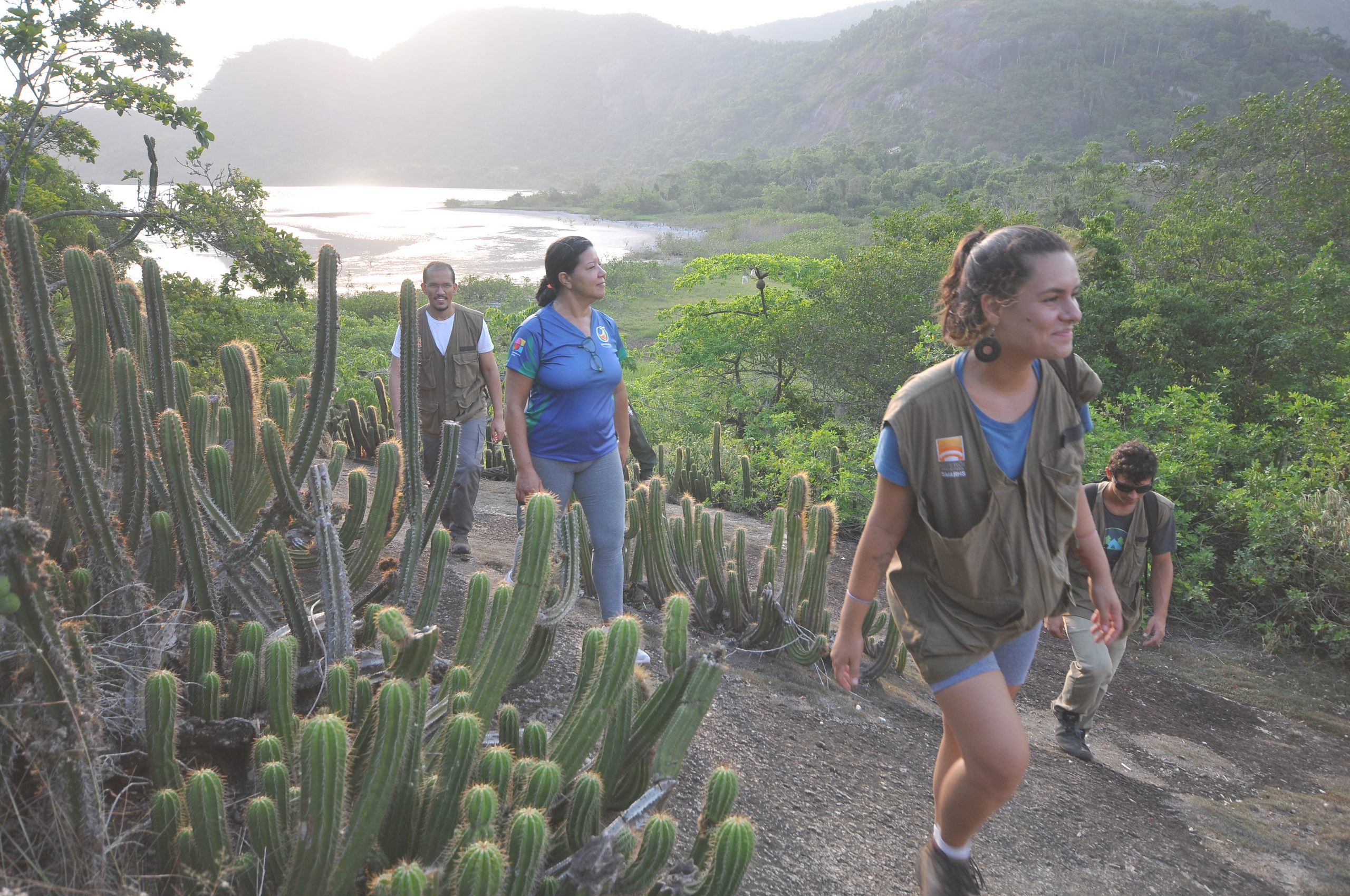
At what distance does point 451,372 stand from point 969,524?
3.73 m

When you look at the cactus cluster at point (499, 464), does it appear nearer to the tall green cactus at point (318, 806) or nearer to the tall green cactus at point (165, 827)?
the tall green cactus at point (165, 827)

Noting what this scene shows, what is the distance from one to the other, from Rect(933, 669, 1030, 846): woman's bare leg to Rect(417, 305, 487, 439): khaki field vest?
147 inches

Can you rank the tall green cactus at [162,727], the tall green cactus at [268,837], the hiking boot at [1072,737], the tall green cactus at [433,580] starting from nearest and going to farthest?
the tall green cactus at [268,837] → the tall green cactus at [162,727] → the tall green cactus at [433,580] → the hiking boot at [1072,737]

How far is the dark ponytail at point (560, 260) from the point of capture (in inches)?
142

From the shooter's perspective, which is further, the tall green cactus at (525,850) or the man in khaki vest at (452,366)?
the man in khaki vest at (452,366)

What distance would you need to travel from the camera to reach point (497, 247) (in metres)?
54.5

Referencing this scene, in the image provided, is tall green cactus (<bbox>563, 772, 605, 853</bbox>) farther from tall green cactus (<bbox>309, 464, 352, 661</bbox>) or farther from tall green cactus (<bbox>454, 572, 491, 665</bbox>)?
tall green cactus (<bbox>309, 464, 352, 661</bbox>)

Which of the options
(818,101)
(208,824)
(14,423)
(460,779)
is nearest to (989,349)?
(460,779)

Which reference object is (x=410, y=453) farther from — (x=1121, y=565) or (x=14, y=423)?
(x=1121, y=565)

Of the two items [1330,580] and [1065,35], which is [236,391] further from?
[1065,35]

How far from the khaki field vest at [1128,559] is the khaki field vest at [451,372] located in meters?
3.47

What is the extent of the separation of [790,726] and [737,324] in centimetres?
1039

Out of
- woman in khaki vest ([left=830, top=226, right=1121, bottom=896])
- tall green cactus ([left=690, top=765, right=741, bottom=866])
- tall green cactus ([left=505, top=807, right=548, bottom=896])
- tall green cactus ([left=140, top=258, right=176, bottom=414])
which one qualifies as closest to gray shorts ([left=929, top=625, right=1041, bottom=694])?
woman in khaki vest ([left=830, top=226, right=1121, bottom=896])

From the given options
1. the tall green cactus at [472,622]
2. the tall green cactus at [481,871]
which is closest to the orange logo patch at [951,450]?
the tall green cactus at [481,871]
